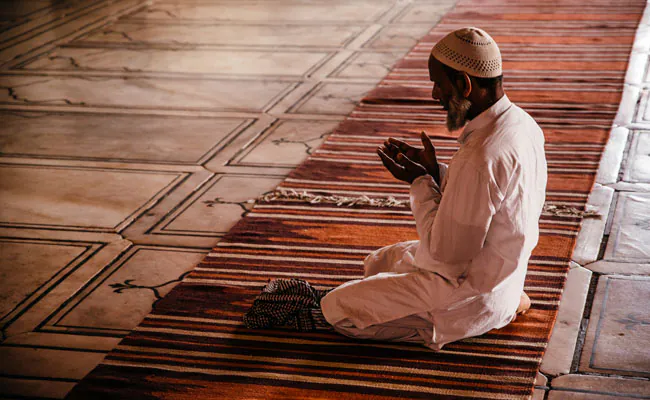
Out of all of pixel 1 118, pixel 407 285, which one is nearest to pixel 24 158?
pixel 1 118

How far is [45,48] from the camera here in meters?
6.41

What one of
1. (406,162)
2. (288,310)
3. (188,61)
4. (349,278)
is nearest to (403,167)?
(406,162)

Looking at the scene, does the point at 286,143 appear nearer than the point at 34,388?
No

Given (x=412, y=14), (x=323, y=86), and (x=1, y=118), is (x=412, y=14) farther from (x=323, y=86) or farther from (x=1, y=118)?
(x=1, y=118)

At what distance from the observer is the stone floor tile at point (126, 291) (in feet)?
8.75

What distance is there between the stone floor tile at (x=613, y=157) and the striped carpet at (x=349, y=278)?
0.14ft

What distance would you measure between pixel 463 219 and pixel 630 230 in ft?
4.43

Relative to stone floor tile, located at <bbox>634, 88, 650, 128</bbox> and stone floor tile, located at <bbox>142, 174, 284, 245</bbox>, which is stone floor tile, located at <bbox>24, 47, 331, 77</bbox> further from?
stone floor tile, located at <bbox>634, 88, 650, 128</bbox>

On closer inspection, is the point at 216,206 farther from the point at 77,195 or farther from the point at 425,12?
the point at 425,12

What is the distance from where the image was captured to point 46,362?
8.11ft

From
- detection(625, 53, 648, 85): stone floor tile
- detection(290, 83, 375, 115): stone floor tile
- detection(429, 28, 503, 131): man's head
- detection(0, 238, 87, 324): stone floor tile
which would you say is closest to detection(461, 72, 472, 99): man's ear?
detection(429, 28, 503, 131): man's head

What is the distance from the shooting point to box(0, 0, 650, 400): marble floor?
2537 mm

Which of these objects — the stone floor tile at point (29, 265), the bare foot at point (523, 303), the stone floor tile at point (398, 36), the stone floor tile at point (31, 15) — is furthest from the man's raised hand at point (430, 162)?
the stone floor tile at point (31, 15)

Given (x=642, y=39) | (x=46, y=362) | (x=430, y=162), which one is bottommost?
(x=642, y=39)
